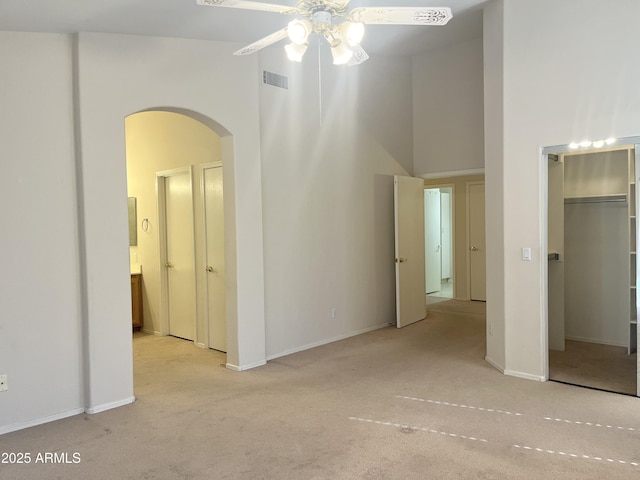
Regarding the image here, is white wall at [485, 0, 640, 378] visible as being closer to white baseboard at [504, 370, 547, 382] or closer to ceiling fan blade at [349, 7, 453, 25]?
white baseboard at [504, 370, 547, 382]

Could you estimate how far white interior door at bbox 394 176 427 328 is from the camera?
627 cm

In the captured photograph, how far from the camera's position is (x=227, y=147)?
15.0ft

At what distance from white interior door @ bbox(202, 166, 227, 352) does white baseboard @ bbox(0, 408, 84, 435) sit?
1.84m

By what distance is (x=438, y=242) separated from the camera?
10.3m

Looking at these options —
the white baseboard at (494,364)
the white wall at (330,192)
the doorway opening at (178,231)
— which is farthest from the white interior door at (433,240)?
the doorway opening at (178,231)

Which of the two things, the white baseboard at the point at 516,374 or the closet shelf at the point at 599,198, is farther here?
the closet shelf at the point at 599,198

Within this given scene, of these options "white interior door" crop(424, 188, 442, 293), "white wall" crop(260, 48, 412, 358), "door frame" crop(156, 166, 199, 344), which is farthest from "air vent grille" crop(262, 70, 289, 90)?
"white interior door" crop(424, 188, 442, 293)

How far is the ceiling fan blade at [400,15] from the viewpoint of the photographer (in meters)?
2.63

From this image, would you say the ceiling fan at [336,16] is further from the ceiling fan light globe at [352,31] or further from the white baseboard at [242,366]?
the white baseboard at [242,366]

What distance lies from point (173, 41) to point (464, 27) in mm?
3176

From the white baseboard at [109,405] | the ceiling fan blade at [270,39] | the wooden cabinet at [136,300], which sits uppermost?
the ceiling fan blade at [270,39]

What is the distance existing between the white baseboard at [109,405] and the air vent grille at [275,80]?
3152 mm

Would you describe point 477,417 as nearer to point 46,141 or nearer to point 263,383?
point 263,383

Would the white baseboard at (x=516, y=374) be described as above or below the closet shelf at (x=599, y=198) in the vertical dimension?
below
